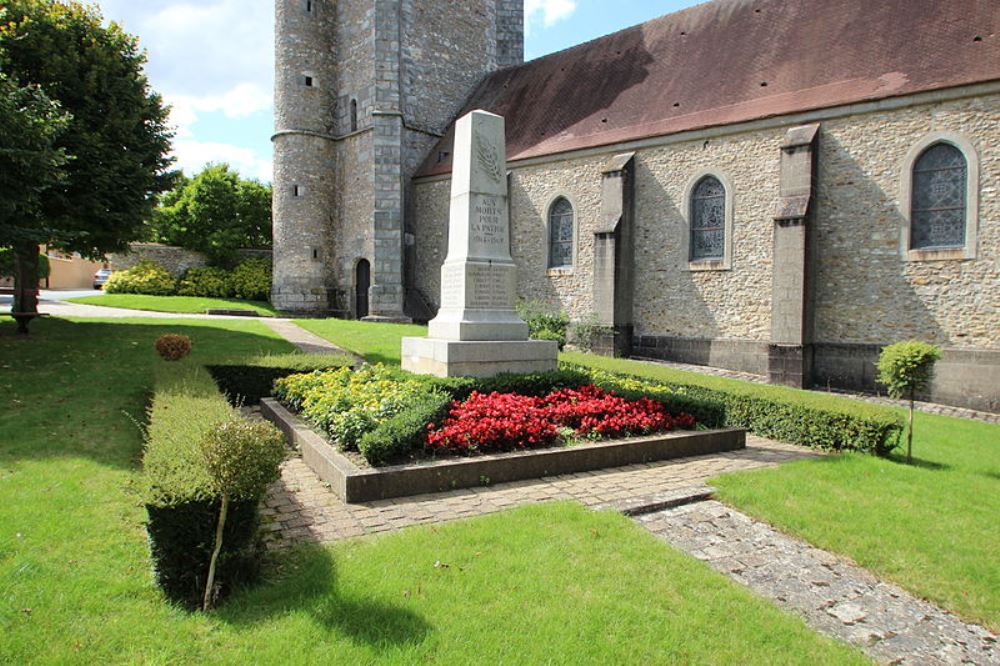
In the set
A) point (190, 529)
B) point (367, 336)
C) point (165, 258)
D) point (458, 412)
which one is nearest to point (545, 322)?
point (367, 336)

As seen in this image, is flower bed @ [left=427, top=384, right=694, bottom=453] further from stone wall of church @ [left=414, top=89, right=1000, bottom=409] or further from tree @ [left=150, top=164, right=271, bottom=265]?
tree @ [left=150, top=164, right=271, bottom=265]

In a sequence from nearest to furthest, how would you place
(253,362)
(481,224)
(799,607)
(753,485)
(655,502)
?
(799,607)
(655,502)
(753,485)
(481,224)
(253,362)

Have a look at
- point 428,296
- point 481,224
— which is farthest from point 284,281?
point 481,224

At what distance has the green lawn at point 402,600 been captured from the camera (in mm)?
3125

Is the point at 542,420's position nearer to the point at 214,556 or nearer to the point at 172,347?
the point at 214,556

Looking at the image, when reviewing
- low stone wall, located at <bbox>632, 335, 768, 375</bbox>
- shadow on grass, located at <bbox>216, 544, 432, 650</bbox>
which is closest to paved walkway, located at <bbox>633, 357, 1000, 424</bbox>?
low stone wall, located at <bbox>632, 335, 768, 375</bbox>

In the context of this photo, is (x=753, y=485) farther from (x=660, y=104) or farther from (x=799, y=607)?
(x=660, y=104)

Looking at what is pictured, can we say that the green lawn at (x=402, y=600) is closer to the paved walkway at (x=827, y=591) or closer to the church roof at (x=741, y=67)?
the paved walkway at (x=827, y=591)

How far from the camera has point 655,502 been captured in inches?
213

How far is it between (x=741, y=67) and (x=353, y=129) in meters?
14.9

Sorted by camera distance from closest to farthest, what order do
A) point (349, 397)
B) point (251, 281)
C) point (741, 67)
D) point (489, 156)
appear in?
1. point (349, 397)
2. point (489, 156)
3. point (741, 67)
4. point (251, 281)

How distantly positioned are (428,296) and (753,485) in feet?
62.1

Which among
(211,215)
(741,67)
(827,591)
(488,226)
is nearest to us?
(827,591)

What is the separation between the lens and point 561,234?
64.4ft
